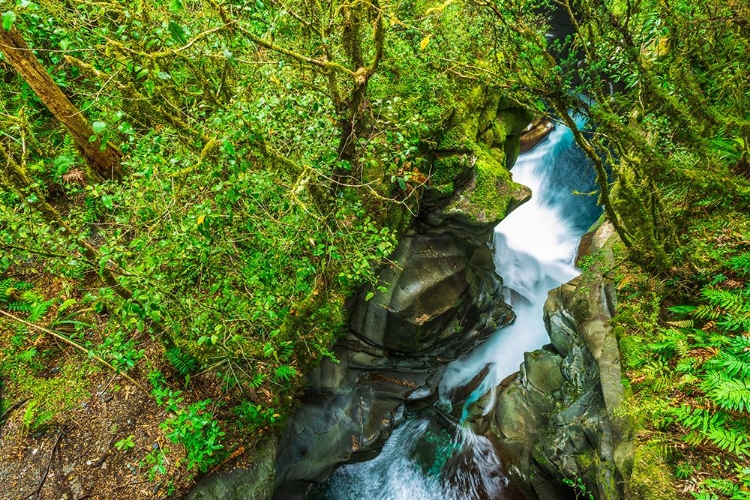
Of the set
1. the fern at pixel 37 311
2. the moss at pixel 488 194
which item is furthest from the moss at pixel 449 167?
the fern at pixel 37 311

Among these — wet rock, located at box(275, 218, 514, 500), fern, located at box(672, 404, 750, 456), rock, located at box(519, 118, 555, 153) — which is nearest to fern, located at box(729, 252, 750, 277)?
fern, located at box(672, 404, 750, 456)

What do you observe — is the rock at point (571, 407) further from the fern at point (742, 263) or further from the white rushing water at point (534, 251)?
the fern at point (742, 263)

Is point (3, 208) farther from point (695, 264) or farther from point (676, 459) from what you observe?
point (695, 264)

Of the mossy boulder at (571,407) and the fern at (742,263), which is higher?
the fern at (742,263)

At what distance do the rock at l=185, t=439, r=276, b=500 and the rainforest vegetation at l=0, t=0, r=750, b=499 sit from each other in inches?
9.5

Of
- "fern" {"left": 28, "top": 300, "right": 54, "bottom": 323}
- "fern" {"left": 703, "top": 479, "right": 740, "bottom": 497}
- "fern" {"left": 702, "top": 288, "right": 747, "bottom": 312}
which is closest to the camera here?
"fern" {"left": 703, "top": 479, "right": 740, "bottom": 497}

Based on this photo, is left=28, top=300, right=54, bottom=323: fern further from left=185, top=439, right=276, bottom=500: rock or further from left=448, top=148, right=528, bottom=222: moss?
left=448, top=148, right=528, bottom=222: moss

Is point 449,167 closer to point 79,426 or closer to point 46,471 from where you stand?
point 79,426

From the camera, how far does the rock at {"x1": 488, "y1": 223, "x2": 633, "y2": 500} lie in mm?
6410

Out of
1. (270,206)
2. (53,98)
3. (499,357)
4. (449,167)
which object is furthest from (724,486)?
(53,98)

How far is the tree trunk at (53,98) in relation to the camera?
4479 millimetres

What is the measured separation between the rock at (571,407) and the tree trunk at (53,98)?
Answer: 857 centimetres

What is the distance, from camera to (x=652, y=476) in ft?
14.5

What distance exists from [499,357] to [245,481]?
7.87 m
